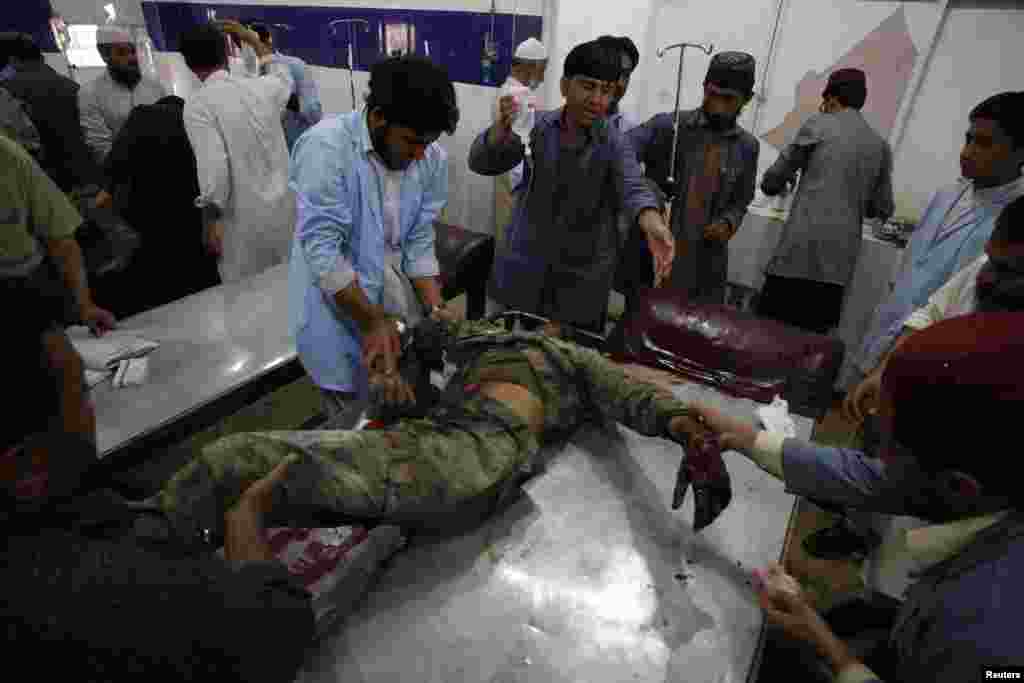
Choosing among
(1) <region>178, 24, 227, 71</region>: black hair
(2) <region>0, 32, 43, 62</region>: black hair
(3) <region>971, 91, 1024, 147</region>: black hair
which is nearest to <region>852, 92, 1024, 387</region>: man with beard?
(3) <region>971, 91, 1024, 147</region>: black hair

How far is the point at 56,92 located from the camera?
10.2 feet

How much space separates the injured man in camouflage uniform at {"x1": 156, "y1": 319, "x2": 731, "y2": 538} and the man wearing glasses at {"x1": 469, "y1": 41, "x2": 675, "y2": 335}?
468 mm

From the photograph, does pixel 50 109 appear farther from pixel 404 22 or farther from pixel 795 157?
pixel 795 157

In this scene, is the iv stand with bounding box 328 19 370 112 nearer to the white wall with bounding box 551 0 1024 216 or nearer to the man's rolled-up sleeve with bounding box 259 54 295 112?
the man's rolled-up sleeve with bounding box 259 54 295 112

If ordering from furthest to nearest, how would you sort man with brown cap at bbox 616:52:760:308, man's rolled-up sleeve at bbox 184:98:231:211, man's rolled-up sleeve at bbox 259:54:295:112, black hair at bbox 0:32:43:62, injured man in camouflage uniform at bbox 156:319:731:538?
black hair at bbox 0:32:43:62
man's rolled-up sleeve at bbox 259:54:295:112
man with brown cap at bbox 616:52:760:308
man's rolled-up sleeve at bbox 184:98:231:211
injured man in camouflage uniform at bbox 156:319:731:538

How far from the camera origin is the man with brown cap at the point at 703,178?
8.26 ft

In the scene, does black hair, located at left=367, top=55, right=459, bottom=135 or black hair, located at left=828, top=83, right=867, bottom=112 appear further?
black hair, located at left=828, top=83, right=867, bottom=112

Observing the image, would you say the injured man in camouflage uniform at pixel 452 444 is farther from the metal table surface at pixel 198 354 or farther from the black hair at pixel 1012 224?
the black hair at pixel 1012 224

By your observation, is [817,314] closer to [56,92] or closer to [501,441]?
[501,441]

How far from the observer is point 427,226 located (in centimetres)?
172

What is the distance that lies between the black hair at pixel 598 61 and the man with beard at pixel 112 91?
2903mm

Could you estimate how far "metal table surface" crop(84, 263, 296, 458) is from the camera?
5.43 ft

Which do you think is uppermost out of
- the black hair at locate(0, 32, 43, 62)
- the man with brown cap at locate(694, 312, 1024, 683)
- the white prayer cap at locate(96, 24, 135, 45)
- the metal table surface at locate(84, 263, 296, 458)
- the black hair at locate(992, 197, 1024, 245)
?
Result: the white prayer cap at locate(96, 24, 135, 45)

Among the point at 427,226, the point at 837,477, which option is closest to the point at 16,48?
the point at 427,226
